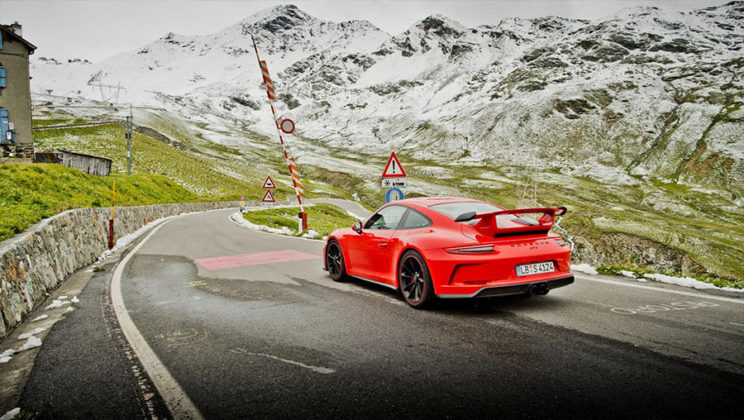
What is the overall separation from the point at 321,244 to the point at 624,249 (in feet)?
171

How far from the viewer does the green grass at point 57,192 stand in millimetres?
9867

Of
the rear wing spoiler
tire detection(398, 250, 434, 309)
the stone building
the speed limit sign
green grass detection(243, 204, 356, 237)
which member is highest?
the stone building

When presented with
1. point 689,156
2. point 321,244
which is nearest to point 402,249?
point 321,244

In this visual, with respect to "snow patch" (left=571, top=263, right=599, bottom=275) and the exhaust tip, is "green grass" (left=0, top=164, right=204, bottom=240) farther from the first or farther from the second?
"snow patch" (left=571, top=263, right=599, bottom=275)

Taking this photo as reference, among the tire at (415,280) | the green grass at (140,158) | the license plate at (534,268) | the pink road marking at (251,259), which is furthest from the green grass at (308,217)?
the license plate at (534,268)

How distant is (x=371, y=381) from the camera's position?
12.4ft

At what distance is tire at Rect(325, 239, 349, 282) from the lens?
27.6 feet

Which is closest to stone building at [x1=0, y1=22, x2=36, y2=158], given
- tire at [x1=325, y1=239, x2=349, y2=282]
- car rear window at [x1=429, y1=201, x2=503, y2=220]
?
tire at [x1=325, y1=239, x2=349, y2=282]

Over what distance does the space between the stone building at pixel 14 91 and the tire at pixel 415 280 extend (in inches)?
1306

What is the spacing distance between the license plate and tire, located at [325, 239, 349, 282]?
3.48 metres

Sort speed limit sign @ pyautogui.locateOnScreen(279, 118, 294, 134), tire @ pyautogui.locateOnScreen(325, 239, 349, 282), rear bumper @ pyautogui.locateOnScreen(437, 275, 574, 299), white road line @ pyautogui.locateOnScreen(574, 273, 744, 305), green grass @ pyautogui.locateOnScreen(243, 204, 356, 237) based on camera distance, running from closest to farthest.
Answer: rear bumper @ pyautogui.locateOnScreen(437, 275, 574, 299) → white road line @ pyautogui.locateOnScreen(574, 273, 744, 305) → tire @ pyautogui.locateOnScreen(325, 239, 349, 282) → speed limit sign @ pyautogui.locateOnScreen(279, 118, 294, 134) → green grass @ pyautogui.locateOnScreen(243, 204, 356, 237)

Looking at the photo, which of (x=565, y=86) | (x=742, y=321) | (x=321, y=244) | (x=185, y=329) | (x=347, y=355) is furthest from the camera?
(x=565, y=86)

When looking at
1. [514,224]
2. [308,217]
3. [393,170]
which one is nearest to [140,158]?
[308,217]

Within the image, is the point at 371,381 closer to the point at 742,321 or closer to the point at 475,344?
the point at 475,344
